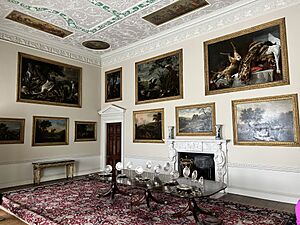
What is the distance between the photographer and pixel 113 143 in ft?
38.1

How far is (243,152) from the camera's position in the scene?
23.9 ft

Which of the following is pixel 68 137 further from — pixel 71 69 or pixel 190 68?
pixel 190 68

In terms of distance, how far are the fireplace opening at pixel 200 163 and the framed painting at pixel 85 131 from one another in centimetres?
505

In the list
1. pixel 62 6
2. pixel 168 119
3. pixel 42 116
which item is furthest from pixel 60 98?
pixel 168 119

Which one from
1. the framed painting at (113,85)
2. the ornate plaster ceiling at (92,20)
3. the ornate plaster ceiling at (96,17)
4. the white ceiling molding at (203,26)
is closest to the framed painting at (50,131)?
the framed painting at (113,85)

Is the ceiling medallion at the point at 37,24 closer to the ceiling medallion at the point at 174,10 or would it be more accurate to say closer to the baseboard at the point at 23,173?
the ceiling medallion at the point at 174,10

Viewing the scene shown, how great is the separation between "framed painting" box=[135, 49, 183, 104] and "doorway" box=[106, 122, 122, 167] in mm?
2020

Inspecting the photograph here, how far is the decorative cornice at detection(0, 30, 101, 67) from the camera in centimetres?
906

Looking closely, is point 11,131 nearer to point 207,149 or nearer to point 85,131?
point 85,131

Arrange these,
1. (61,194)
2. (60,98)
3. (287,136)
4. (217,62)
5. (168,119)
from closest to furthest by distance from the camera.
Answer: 1. (287,136)
2. (61,194)
3. (217,62)
4. (168,119)
5. (60,98)

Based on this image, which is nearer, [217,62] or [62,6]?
[62,6]

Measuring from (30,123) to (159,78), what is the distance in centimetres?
578

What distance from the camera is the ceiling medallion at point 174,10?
7.47m

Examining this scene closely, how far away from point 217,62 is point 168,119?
2959 mm
